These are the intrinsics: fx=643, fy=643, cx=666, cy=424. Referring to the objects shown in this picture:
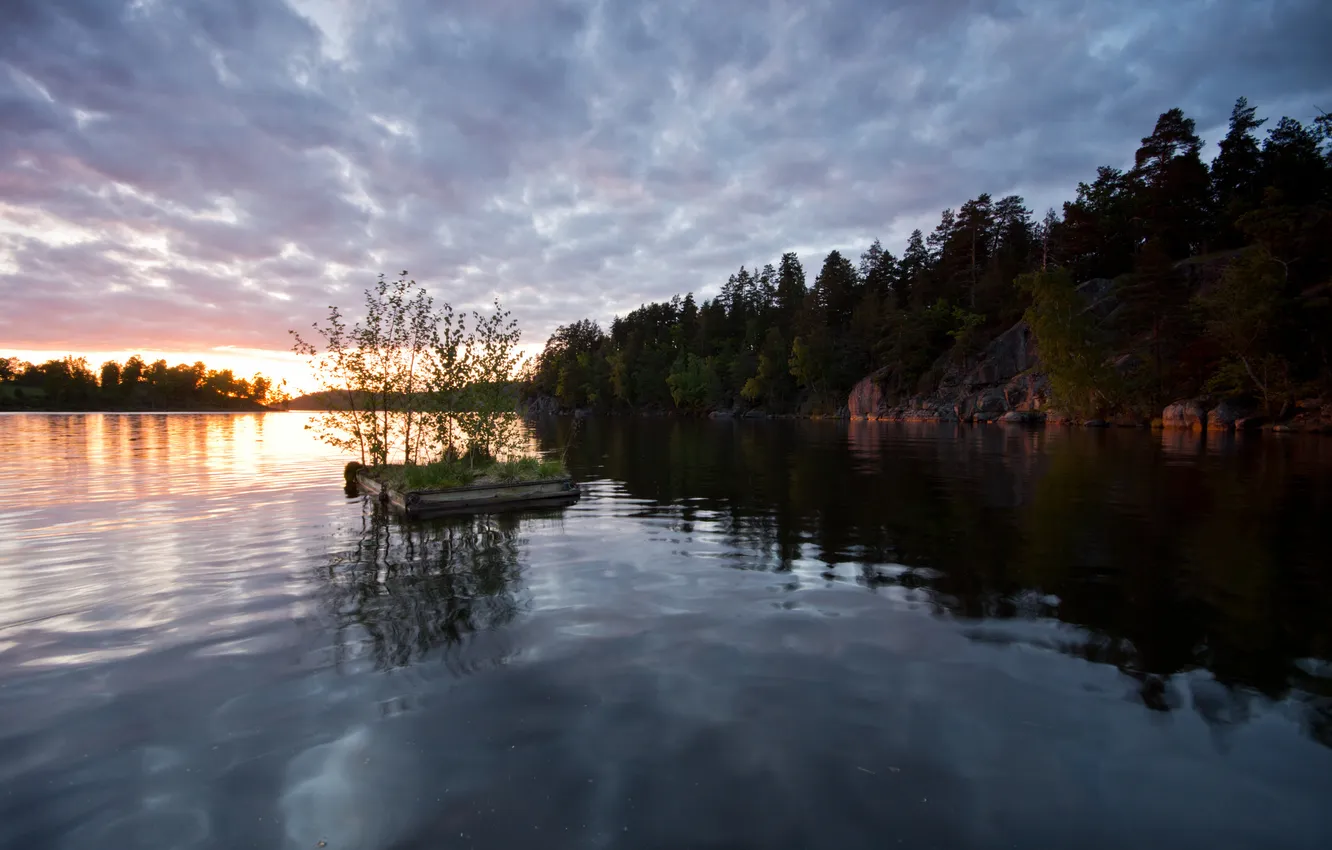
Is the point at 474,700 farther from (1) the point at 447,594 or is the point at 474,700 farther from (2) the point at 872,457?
(2) the point at 872,457

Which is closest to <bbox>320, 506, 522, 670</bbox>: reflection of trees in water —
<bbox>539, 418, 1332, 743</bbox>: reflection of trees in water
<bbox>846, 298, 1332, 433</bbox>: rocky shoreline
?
<bbox>539, 418, 1332, 743</bbox>: reflection of trees in water

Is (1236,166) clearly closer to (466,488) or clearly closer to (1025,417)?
(1025,417)

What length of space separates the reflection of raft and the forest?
4.89 meters

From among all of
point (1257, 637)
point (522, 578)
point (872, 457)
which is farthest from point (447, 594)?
point (872, 457)

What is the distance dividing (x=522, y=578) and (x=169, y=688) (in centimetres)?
495

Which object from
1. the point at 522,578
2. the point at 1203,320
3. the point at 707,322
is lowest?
the point at 522,578

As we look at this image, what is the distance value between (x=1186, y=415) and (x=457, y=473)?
206 ft

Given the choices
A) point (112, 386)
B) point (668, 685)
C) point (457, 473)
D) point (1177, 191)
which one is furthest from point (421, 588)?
point (112, 386)

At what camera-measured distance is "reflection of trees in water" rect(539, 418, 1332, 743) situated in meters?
7.41

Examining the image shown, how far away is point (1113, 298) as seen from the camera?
76688mm

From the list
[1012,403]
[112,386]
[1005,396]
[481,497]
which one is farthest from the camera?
[112,386]

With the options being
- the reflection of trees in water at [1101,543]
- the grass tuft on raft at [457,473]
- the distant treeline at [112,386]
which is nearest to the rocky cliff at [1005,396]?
the reflection of trees in water at [1101,543]

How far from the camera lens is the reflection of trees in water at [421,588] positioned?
307 inches

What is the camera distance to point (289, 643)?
772 centimetres
